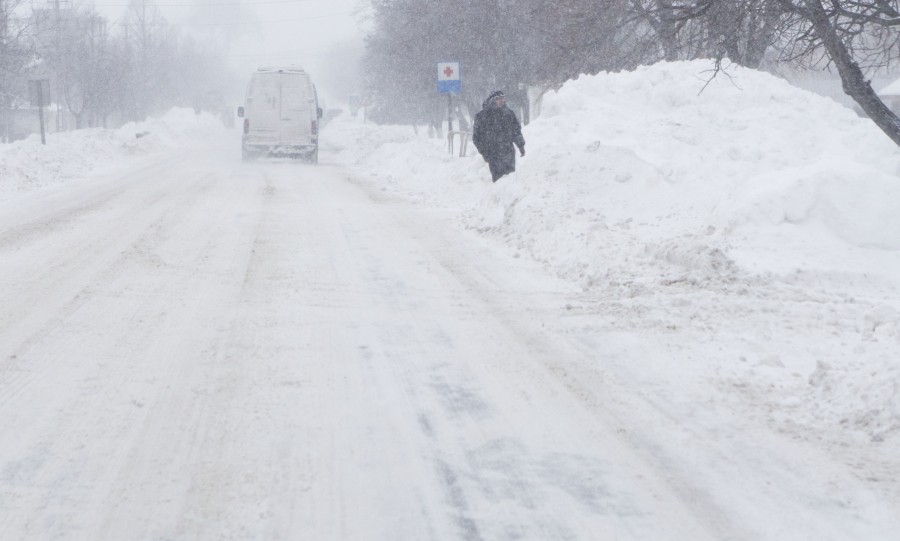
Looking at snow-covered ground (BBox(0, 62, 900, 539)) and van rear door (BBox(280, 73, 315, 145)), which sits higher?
van rear door (BBox(280, 73, 315, 145))

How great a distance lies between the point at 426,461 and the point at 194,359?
2317 mm

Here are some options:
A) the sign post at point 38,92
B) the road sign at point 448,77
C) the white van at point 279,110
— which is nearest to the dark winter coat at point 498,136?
the road sign at point 448,77

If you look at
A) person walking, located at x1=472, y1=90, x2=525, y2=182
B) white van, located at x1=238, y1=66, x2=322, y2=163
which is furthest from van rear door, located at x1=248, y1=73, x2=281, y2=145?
person walking, located at x1=472, y1=90, x2=525, y2=182

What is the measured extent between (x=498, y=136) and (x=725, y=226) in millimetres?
5646

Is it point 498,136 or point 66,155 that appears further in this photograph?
point 66,155

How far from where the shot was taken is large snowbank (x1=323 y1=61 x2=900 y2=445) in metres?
5.96

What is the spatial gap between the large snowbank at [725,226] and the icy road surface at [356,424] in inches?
23.0

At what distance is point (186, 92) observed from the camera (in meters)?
96.5

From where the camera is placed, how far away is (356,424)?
16.4 feet

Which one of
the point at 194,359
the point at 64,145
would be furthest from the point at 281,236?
the point at 64,145

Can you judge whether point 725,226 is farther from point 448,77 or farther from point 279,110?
point 279,110

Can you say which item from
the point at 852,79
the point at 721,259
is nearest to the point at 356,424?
the point at 852,79

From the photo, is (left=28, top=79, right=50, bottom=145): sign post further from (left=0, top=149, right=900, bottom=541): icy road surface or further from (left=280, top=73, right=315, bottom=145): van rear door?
(left=0, top=149, right=900, bottom=541): icy road surface

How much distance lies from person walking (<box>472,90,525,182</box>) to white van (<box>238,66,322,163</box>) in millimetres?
14004
